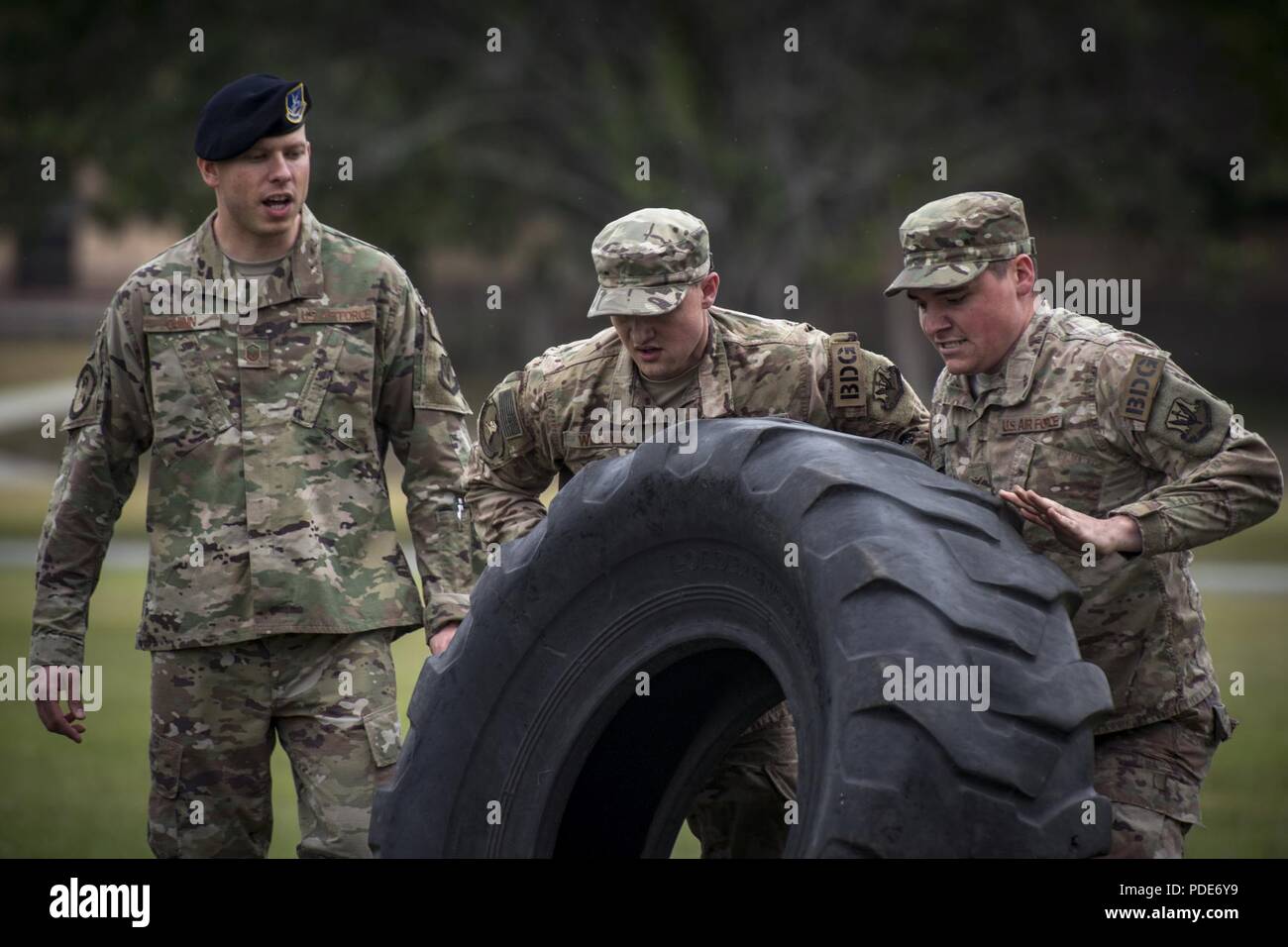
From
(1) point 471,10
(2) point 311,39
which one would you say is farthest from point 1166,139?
(2) point 311,39

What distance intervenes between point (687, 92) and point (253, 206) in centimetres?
2265

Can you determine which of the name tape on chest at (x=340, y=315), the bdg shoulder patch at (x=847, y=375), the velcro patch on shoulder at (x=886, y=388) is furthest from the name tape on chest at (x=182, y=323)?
the velcro patch on shoulder at (x=886, y=388)

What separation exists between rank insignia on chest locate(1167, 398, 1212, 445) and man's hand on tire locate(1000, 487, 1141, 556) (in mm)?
274

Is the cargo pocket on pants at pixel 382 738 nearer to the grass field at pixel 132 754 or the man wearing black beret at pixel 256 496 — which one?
the man wearing black beret at pixel 256 496

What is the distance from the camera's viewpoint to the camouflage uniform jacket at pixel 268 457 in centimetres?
488

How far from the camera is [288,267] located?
4.98 m

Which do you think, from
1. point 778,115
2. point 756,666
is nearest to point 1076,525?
point 756,666

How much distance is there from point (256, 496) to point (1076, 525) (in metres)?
2.20

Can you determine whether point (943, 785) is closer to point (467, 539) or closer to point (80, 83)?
point (467, 539)

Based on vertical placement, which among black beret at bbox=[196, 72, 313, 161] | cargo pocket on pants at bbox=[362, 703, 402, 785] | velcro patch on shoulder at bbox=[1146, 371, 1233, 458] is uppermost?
black beret at bbox=[196, 72, 313, 161]

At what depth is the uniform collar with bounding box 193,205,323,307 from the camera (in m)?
4.93

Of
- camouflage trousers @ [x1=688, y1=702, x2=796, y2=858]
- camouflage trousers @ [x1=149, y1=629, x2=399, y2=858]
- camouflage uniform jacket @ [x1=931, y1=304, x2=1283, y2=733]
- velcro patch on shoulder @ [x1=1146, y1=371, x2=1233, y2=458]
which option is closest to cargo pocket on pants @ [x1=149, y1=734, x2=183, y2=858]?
camouflage trousers @ [x1=149, y1=629, x2=399, y2=858]

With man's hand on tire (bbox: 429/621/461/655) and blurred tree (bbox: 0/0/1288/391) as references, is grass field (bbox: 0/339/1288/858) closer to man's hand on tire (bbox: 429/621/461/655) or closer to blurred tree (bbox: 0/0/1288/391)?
man's hand on tire (bbox: 429/621/461/655)

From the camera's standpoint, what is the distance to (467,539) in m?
5.03
